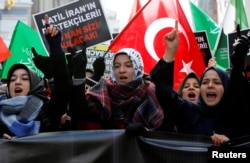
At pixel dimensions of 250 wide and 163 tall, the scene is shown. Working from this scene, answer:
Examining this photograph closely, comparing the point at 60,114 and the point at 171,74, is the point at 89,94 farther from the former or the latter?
the point at 171,74

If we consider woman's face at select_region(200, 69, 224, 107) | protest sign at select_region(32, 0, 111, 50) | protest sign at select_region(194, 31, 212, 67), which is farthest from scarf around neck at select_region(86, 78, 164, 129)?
protest sign at select_region(194, 31, 212, 67)

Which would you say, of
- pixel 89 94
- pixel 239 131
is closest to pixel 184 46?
pixel 89 94

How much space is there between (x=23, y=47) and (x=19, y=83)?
2.48 metres

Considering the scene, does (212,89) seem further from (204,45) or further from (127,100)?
(204,45)

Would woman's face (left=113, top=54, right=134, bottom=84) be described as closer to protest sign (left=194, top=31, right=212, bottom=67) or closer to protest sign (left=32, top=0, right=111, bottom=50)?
protest sign (left=32, top=0, right=111, bottom=50)

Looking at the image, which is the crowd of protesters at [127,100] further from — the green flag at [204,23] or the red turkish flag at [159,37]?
the green flag at [204,23]

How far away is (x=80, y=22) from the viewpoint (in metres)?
6.11

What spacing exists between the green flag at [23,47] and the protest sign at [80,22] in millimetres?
466

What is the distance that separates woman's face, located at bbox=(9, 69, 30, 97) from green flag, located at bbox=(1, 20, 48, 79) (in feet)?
7.26

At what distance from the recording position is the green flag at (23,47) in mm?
6457

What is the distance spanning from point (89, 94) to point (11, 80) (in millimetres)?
516

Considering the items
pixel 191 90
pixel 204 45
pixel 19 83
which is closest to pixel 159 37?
pixel 191 90

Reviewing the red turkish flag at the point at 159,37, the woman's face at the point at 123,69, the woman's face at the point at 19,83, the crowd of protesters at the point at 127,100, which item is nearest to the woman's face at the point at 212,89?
the crowd of protesters at the point at 127,100

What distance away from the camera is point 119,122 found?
3.98 metres
